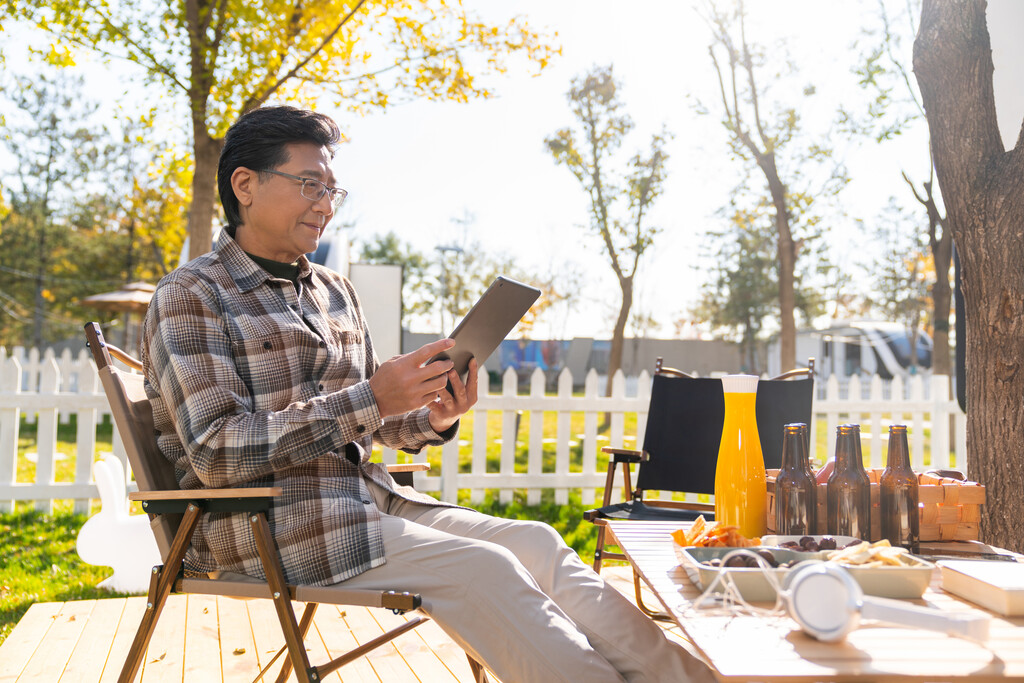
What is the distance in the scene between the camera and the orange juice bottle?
1.80 metres

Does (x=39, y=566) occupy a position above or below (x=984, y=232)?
below

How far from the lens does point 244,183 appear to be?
6.91 feet

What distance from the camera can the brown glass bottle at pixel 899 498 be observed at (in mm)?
1730

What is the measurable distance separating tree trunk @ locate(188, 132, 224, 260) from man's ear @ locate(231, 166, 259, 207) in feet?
15.4

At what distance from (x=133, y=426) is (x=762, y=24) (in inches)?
412

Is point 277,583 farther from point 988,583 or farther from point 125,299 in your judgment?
point 125,299

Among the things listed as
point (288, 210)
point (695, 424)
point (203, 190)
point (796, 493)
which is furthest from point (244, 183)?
point (203, 190)

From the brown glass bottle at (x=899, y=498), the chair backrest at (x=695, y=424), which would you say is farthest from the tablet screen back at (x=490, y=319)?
A: the chair backrest at (x=695, y=424)

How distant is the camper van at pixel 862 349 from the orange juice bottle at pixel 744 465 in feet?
90.5

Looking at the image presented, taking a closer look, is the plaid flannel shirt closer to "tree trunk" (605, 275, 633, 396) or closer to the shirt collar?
the shirt collar

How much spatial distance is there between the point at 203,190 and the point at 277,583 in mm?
5572

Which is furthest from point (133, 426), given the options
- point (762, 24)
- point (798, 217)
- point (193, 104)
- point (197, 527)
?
point (798, 217)

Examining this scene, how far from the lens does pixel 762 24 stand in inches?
410

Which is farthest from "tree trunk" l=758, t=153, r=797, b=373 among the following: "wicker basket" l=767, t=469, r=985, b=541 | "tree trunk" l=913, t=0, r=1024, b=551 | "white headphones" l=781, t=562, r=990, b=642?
"white headphones" l=781, t=562, r=990, b=642
